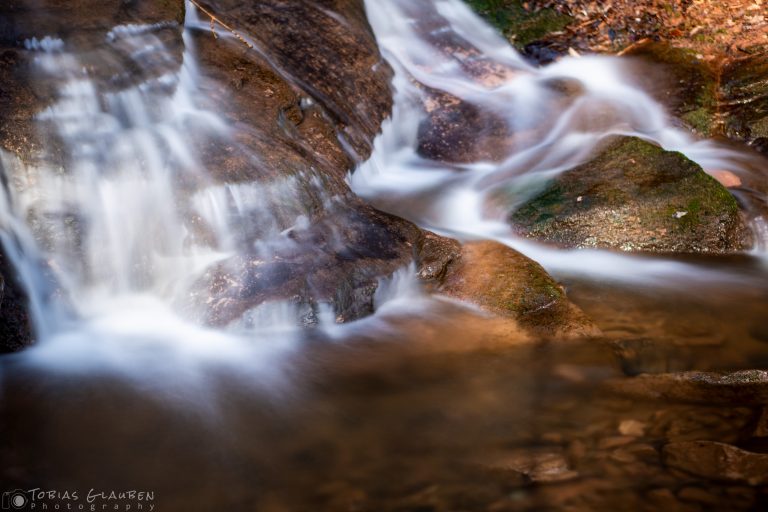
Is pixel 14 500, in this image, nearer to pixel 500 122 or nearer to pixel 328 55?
pixel 328 55

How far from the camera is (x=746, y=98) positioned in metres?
8.87

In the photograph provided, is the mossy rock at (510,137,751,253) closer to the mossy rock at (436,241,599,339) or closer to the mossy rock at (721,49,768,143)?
the mossy rock at (436,241,599,339)

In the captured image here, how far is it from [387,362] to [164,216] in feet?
6.82

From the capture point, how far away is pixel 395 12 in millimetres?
10109

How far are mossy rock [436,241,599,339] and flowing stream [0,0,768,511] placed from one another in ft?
0.67

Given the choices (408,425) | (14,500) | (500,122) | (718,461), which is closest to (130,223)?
(14,500)

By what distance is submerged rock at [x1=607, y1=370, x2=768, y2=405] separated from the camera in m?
4.08

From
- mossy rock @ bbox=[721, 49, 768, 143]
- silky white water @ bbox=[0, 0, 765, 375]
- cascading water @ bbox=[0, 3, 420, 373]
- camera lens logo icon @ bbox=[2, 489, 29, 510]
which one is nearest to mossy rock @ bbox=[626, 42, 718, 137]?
mossy rock @ bbox=[721, 49, 768, 143]

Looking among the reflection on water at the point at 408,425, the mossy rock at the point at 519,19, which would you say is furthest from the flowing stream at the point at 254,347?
the mossy rock at the point at 519,19

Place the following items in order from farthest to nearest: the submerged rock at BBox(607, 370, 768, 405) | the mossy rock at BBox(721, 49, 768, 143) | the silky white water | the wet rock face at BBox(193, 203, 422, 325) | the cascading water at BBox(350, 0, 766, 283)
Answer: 1. the mossy rock at BBox(721, 49, 768, 143)
2. the cascading water at BBox(350, 0, 766, 283)
3. the wet rock face at BBox(193, 203, 422, 325)
4. the silky white water
5. the submerged rock at BBox(607, 370, 768, 405)

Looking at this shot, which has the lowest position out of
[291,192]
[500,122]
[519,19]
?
[291,192]

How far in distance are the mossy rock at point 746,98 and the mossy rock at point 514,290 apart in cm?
436

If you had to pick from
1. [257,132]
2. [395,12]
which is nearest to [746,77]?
[395,12]

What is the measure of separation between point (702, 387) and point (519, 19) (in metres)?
7.67
